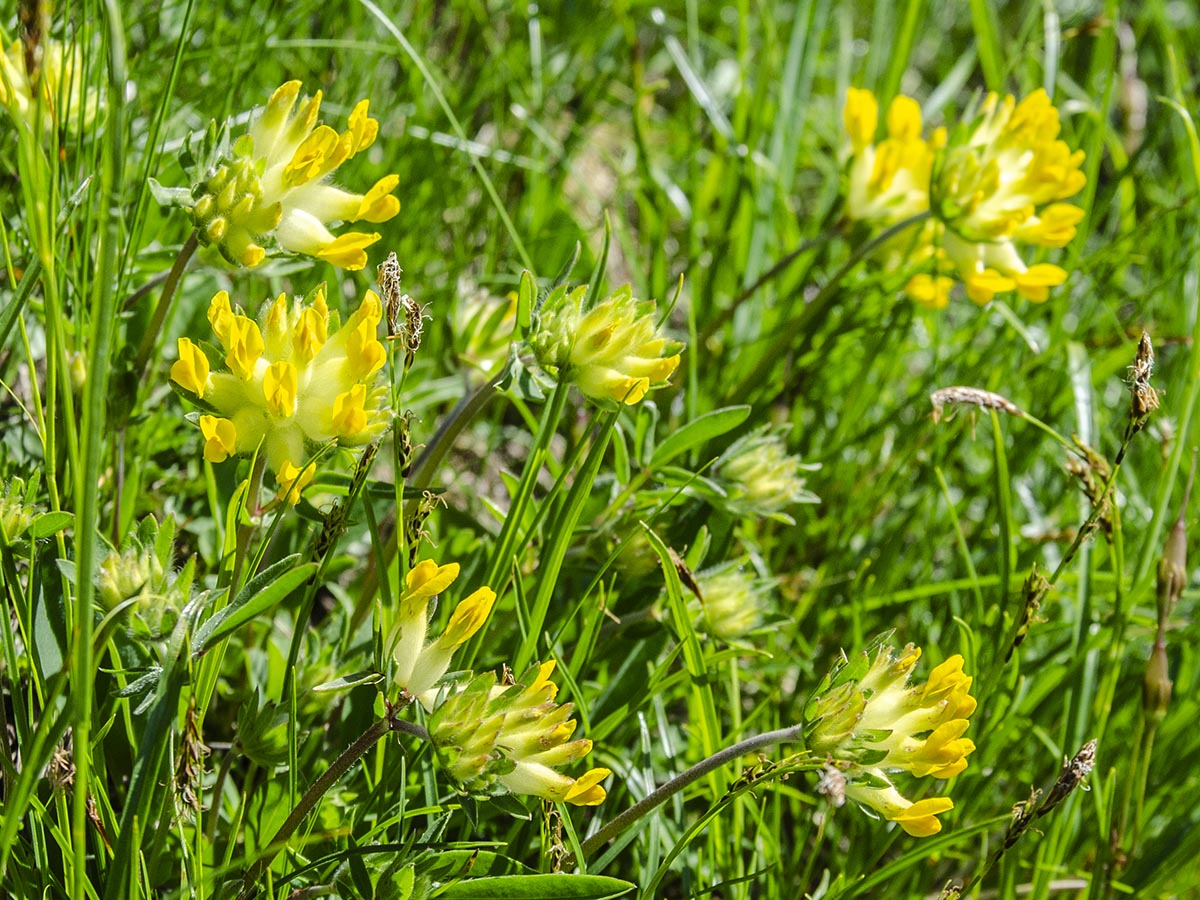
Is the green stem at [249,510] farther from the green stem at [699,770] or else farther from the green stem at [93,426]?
the green stem at [699,770]

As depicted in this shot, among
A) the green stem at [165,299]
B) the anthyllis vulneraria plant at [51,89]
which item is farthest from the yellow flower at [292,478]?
the anthyllis vulneraria plant at [51,89]

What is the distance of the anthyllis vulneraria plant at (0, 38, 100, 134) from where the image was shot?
4.25 ft

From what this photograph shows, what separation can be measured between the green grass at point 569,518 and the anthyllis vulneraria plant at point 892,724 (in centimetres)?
5

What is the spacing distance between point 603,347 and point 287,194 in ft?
1.27


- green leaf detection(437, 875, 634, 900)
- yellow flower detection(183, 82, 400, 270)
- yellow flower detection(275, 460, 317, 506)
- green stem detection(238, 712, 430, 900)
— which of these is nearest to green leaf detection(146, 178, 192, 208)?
yellow flower detection(183, 82, 400, 270)

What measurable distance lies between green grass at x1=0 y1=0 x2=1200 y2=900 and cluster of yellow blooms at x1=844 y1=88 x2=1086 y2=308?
0.40ft

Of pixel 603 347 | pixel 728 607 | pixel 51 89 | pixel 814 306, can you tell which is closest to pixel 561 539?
pixel 603 347

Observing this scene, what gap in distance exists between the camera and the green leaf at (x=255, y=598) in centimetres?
102

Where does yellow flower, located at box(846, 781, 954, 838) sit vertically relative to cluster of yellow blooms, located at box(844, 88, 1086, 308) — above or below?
below

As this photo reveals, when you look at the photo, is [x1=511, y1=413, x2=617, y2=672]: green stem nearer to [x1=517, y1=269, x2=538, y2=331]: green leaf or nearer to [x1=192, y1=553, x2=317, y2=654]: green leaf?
[x1=517, y1=269, x2=538, y2=331]: green leaf

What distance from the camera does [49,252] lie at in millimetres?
941

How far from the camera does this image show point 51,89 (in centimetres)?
143

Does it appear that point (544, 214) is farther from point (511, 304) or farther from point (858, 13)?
point (858, 13)

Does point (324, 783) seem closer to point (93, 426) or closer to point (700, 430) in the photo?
point (93, 426)
